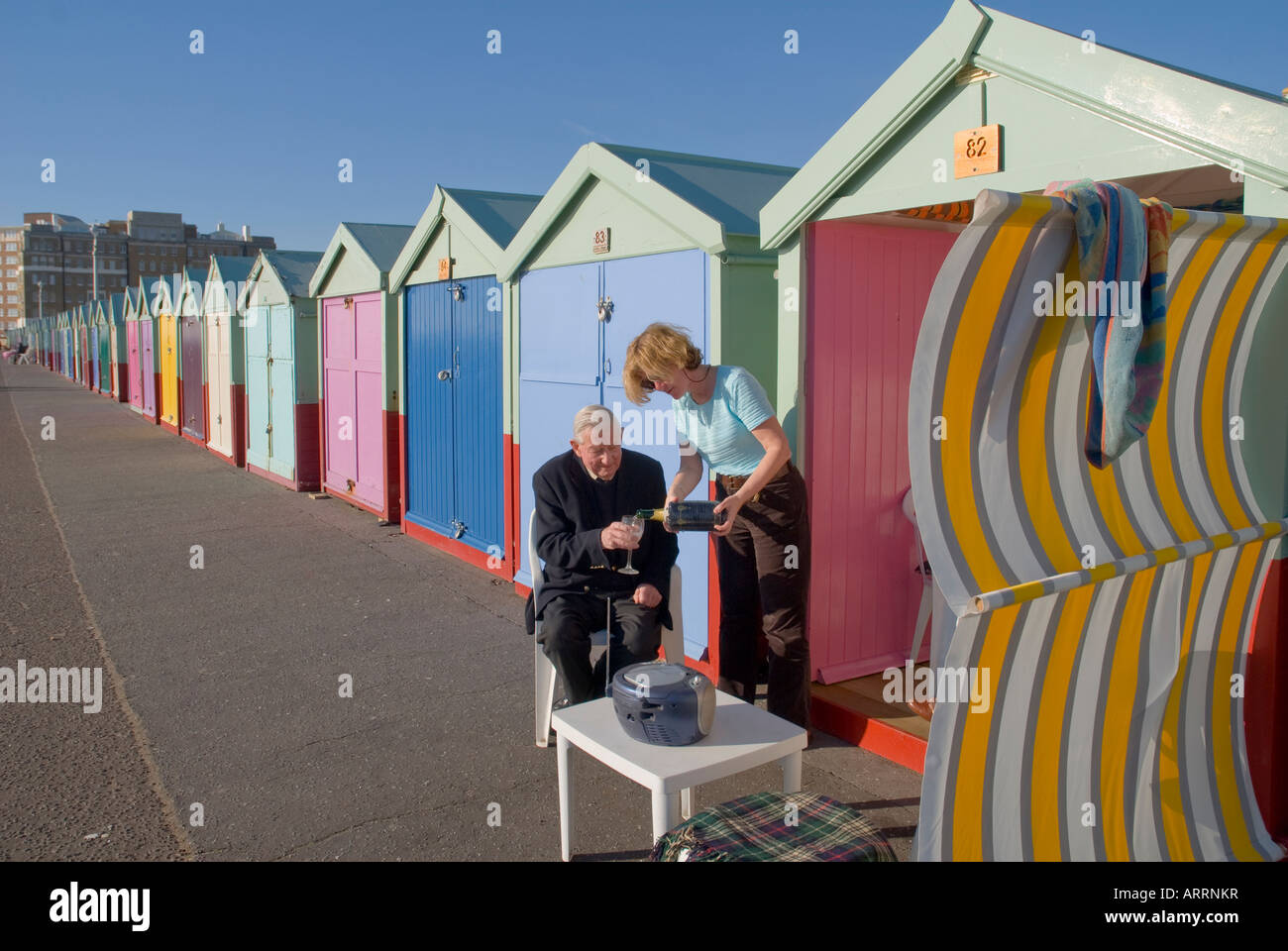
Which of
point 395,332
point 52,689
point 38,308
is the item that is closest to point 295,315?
point 395,332

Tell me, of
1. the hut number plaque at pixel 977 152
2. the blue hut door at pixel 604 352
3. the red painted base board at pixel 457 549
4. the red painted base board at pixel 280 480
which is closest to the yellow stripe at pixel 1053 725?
the hut number plaque at pixel 977 152

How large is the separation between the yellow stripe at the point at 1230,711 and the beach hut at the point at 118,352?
102 ft

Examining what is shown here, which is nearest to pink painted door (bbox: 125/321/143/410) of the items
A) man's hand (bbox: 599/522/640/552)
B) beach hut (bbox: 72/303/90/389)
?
beach hut (bbox: 72/303/90/389)

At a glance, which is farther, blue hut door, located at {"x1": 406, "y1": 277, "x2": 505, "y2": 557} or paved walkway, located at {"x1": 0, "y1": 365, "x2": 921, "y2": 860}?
blue hut door, located at {"x1": 406, "y1": 277, "x2": 505, "y2": 557}

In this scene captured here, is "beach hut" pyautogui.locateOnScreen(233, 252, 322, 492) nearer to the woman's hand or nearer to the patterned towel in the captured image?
the woman's hand

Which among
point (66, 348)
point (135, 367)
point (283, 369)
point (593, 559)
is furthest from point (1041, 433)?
point (66, 348)

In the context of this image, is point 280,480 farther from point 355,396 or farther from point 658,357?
point 658,357

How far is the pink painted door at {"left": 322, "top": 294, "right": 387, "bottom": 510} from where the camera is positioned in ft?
33.4

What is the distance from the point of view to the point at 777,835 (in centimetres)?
258

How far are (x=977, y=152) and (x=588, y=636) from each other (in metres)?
2.37

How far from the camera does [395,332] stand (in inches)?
380

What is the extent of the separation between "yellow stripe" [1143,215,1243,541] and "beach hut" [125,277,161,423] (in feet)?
75.4
